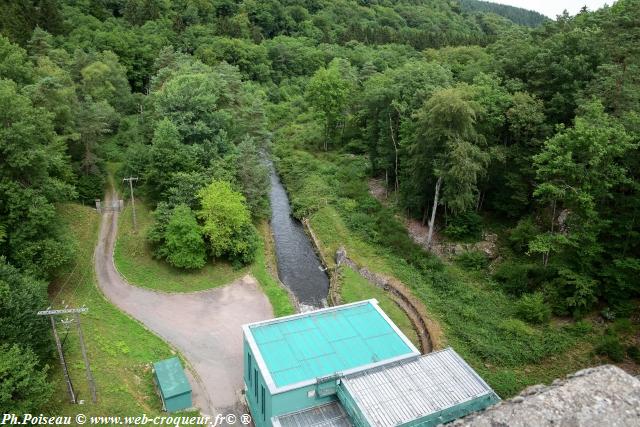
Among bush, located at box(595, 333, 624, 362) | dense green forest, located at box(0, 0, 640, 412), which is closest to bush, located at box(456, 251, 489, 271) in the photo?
dense green forest, located at box(0, 0, 640, 412)

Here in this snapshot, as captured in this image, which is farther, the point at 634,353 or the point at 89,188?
the point at 89,188

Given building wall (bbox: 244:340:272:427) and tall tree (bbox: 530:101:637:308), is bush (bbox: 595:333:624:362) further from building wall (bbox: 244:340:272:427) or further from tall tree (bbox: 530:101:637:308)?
building wall (bbox: 244:340:272:427)

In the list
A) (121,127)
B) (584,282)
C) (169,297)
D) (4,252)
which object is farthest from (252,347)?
(121,127)

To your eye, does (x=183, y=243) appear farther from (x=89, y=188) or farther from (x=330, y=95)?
(x=330, y=95)

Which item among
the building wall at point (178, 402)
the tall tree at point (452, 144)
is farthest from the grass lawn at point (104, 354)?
the tall tree at point (452, 144)

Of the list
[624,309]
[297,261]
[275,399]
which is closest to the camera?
[275,399]

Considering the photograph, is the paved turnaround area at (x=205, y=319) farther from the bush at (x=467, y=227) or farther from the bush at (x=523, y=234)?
the bush at (x=523, y=234)

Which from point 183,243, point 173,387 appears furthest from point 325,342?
point 183,243
